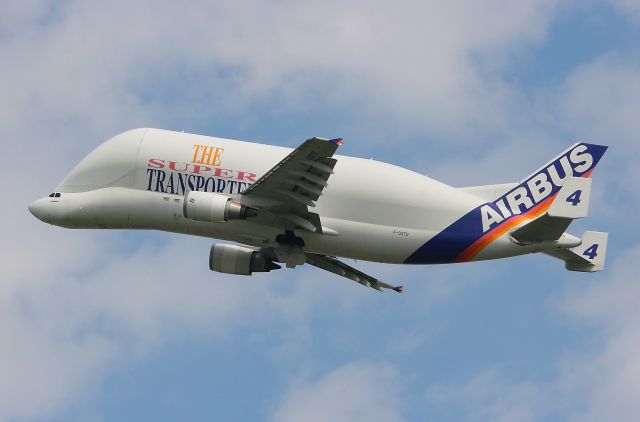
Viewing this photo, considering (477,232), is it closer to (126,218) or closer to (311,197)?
(311,197)

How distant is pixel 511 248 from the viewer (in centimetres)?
8531

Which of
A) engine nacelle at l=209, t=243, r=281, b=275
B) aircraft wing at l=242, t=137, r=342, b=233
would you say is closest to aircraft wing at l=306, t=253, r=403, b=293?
engine nacelle at l=209, t=243, r=281, b=275

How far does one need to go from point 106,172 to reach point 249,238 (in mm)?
8119

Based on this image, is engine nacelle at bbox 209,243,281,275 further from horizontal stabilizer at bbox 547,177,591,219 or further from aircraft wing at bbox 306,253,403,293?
horizontal stabilizer at bbox 547,177,591,219

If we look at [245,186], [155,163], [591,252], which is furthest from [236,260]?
[591,252]

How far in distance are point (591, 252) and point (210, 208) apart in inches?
777

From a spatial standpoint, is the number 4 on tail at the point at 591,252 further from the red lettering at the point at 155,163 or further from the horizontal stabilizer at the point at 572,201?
the red lettering at the point at 155,163

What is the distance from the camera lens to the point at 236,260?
90.8 meters

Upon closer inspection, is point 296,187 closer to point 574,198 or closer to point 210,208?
point 210,208

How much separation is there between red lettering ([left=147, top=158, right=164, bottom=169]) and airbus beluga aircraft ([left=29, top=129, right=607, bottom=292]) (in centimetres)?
7

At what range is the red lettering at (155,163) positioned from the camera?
284 feet

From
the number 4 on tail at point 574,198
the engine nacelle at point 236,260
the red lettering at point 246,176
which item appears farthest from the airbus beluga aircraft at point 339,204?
the engine nacelle at point 236,260

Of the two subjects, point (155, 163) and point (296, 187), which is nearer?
point (296, 187)

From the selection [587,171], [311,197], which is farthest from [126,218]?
[587,171]
